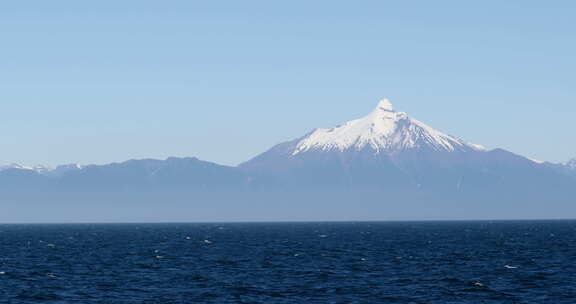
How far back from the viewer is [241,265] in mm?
106812

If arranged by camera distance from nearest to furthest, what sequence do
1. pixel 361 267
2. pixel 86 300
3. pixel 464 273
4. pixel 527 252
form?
pixel 86 300 < pixel 464 273 < pixel 361 267 < pixel 527 252

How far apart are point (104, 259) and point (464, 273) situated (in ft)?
151

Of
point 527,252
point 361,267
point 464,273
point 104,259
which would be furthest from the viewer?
point 527,252

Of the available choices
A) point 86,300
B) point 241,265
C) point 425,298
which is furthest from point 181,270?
point 425,298

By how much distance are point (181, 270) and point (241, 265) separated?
877 centimetres

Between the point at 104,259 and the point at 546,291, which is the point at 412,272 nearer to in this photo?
the point at 546,291

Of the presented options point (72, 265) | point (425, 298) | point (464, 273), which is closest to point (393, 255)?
point (464, 273)

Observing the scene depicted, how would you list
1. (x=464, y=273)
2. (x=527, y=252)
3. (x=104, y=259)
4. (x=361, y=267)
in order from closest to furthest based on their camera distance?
(x=464, y=273)
(x=361, y=267)
(x=104, y=259)
(x=527, y=252)

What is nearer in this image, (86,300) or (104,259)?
(86,300)

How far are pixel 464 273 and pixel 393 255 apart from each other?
96.4 feet

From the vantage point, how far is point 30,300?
74688 millimetres

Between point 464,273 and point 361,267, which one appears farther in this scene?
point 361,267

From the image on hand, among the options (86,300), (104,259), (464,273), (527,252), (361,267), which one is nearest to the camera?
(86,300)

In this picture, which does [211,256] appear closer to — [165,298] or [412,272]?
[412,272]
